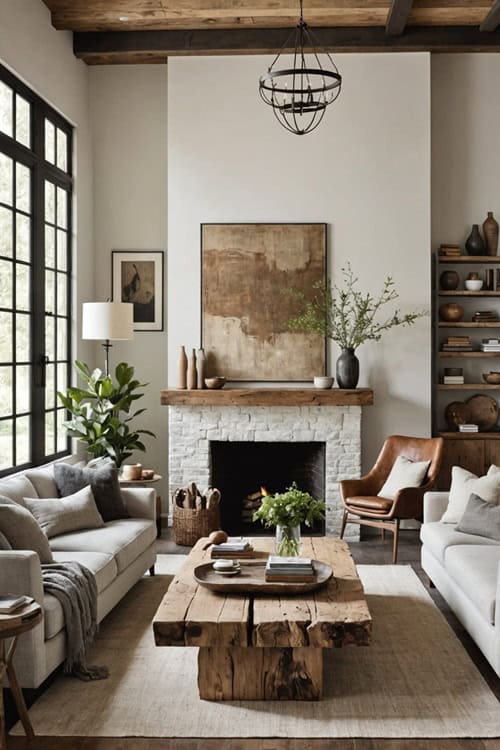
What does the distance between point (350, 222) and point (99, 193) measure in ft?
7.52

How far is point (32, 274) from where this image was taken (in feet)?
20.3

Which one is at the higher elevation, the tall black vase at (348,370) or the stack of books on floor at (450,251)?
the stack of books on floor at (450,251)

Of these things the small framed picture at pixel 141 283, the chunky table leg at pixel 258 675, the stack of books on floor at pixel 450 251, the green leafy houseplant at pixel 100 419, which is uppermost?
the stack of books on floor at pixel 450 251

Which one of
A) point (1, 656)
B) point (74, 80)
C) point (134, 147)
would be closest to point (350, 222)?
point (134, 147)

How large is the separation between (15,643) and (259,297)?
446 cm

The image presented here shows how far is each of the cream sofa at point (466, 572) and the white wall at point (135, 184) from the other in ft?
9.90

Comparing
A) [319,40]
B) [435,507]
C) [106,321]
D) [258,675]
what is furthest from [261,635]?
[319,40]

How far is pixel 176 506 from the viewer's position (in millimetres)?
6738

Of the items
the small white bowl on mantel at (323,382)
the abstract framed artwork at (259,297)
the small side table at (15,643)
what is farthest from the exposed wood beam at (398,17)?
the small side table at (15,643)

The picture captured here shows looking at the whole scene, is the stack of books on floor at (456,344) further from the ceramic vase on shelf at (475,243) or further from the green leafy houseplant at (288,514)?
the green leafy houseplant at (288,514)

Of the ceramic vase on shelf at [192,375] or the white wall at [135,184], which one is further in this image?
the white wall at [135,184]

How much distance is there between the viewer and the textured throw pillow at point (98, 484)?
5367 mm

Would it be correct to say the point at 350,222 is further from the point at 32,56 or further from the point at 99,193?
the point at 32,56

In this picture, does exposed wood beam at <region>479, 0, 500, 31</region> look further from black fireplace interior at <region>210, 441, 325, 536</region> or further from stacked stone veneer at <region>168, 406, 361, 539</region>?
black fireplace interior at <region>210, 441, 325, 536</region>
